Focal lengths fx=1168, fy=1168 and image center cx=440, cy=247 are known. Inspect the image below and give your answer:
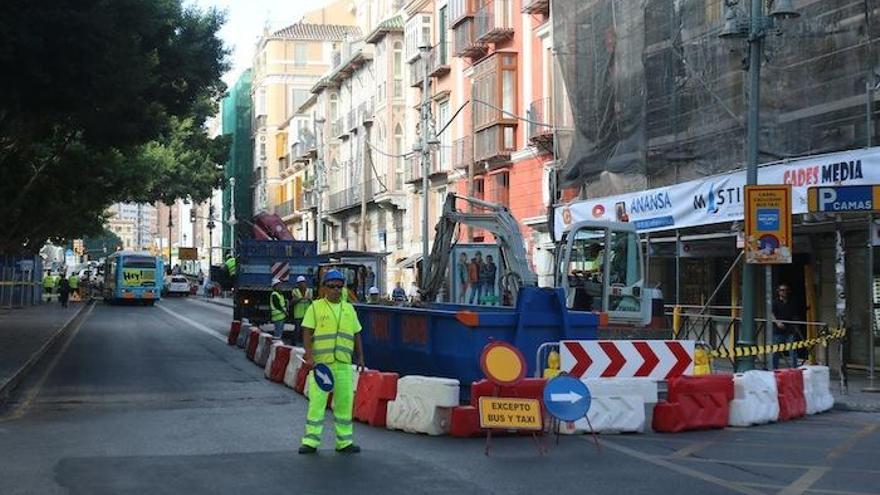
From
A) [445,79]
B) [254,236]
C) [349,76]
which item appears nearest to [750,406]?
[254,236]

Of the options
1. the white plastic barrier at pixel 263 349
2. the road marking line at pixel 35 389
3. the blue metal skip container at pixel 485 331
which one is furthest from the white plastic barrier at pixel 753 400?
the white plastic barrier at pixel 263 349

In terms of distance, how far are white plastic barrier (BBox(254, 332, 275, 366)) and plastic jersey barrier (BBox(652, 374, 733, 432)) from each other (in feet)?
33.7

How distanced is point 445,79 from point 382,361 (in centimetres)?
3245

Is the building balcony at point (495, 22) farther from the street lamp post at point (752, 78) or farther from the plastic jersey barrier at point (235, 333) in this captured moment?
the street lamp post at point (752, 78)

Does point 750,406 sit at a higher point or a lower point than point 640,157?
lower

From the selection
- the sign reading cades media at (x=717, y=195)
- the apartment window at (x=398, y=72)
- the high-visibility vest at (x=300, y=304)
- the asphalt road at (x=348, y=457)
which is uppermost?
the apartment window at (x=398, y=72)

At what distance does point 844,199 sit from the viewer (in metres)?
16.8

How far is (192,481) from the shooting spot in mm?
9438

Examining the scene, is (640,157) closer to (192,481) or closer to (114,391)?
(114,391)

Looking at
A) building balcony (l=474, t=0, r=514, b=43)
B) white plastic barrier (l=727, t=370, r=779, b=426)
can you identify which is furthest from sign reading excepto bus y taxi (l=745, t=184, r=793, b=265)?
building balcony (l=474, t=0, r=514, b=43)

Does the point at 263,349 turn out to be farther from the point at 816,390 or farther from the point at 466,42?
the point at 466,42

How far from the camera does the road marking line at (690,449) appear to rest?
1119 centimetres

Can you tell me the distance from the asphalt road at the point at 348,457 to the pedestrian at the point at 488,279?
7926mm

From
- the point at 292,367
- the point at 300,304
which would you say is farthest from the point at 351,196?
the point at 292,367
